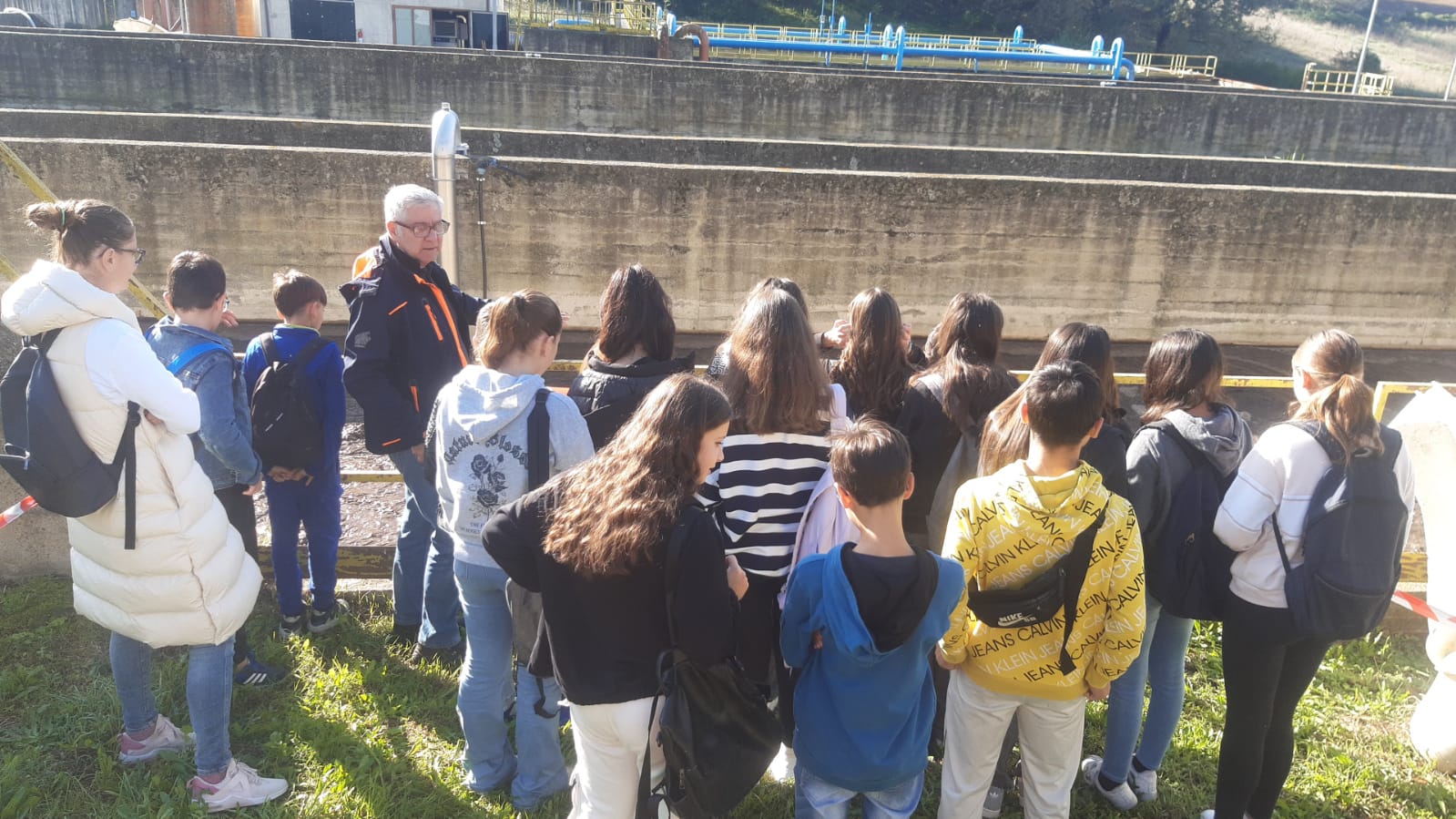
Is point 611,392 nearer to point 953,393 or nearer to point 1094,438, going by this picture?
point 953,393

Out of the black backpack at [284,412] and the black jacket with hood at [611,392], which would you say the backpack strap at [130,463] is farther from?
the black jacket with hood at [611,392]

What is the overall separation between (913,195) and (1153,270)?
2.80 m

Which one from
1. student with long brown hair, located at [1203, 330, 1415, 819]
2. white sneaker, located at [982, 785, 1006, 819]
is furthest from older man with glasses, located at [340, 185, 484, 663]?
student with long brown hair, located at [1203, 330, 1415, 819]

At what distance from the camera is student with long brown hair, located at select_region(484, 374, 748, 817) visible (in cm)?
213

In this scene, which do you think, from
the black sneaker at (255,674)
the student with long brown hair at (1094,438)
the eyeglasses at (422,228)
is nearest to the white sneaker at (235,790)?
the black sneaker at (255,674)

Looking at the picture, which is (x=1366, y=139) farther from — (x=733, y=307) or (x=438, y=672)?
(x=438, y=672)

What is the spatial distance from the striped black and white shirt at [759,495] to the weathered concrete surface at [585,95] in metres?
15.7

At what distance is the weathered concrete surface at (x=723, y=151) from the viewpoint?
11680mm

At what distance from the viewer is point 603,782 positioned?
243 centimetres

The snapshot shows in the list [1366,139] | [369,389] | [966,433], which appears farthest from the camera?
[1366,139]

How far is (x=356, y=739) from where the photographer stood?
3.34m

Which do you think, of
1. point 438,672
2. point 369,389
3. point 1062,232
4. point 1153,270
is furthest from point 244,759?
point 1153,270

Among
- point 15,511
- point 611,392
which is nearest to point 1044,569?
point 611,392

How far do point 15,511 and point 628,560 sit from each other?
3203mm
